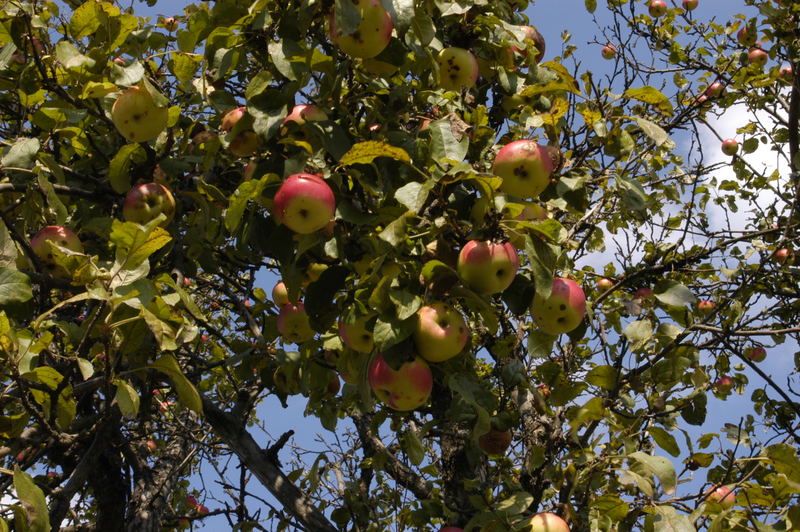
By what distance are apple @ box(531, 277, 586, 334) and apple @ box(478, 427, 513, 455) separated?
2.51 ft

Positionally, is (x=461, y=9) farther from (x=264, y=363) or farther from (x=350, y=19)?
(x=264, y=363)

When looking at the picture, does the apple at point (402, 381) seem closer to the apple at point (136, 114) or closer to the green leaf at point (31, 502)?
the green leaf at point (31, 502)

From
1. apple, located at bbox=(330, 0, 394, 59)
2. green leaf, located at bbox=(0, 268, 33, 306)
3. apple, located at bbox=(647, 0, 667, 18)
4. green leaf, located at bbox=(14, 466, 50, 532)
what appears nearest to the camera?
green leaf, located at bbox=(14, 466, 50, 532)

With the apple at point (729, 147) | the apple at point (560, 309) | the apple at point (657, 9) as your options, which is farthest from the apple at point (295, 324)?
the apple at point (657, 9)

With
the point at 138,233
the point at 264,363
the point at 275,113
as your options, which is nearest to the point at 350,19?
the point at 275,113

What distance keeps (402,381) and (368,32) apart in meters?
1.11

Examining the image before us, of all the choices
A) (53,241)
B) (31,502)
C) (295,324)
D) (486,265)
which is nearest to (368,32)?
(486,265)

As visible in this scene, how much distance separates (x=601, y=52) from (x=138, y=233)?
6.06m

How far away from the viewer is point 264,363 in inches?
123

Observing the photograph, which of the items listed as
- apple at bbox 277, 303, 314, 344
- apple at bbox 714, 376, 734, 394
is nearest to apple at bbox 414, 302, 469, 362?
apple at bbox 277, 303, 314, 344

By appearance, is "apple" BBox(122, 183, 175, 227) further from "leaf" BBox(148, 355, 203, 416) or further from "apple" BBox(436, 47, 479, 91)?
"apple" BBox(436, 47, 479, 91)

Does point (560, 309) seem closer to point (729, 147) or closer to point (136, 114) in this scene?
point (136, 114)

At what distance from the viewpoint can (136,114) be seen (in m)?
2.52

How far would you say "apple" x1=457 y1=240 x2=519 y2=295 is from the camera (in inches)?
75.9
